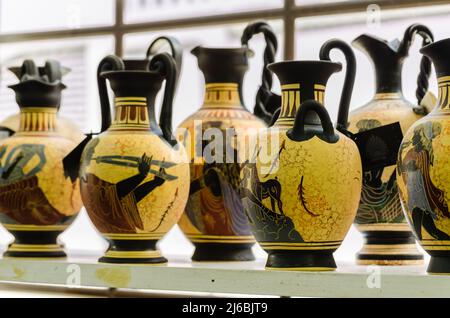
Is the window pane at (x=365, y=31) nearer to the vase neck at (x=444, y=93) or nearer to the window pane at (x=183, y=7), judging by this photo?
the window pane at (x=183, y=7)

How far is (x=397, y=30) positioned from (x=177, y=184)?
0.62 metres

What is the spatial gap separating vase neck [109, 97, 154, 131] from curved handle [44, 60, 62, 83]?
0.28m

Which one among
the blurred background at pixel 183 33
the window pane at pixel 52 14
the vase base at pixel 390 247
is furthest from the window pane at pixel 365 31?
the window pane at pixel 52 14

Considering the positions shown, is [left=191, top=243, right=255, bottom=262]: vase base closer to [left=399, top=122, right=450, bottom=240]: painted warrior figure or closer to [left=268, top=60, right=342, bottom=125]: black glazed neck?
[left=268, top=60, right=342, bottom=125]: black glazed neck

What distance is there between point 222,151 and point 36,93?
41cm

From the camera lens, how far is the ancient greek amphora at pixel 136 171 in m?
1.52

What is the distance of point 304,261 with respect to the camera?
1.40 m

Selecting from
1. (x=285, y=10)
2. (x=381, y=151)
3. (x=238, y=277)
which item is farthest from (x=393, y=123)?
(x=285, y=10)

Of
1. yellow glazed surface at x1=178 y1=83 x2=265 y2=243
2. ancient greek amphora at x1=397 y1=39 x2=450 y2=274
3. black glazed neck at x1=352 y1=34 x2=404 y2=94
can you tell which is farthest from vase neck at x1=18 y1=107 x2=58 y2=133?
ancient greek amphora at x1=397 y1=39 x2=450 y2=274

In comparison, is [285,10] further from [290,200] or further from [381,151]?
[290,200]

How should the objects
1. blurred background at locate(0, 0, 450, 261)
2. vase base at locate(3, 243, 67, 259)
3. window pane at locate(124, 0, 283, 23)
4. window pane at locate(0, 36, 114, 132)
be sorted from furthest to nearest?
1. window pane at locate(0, 36, 114, 132)
2. window pane at locate(124, 0, 283, 23)
3. blurred background at locate(0, 0, 450, 261)
4. vase base at locate(3, 243, 67, 259)

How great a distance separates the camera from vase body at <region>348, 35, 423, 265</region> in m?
1.52

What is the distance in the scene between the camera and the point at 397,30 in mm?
1845

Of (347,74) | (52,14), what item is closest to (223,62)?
(347,74)
